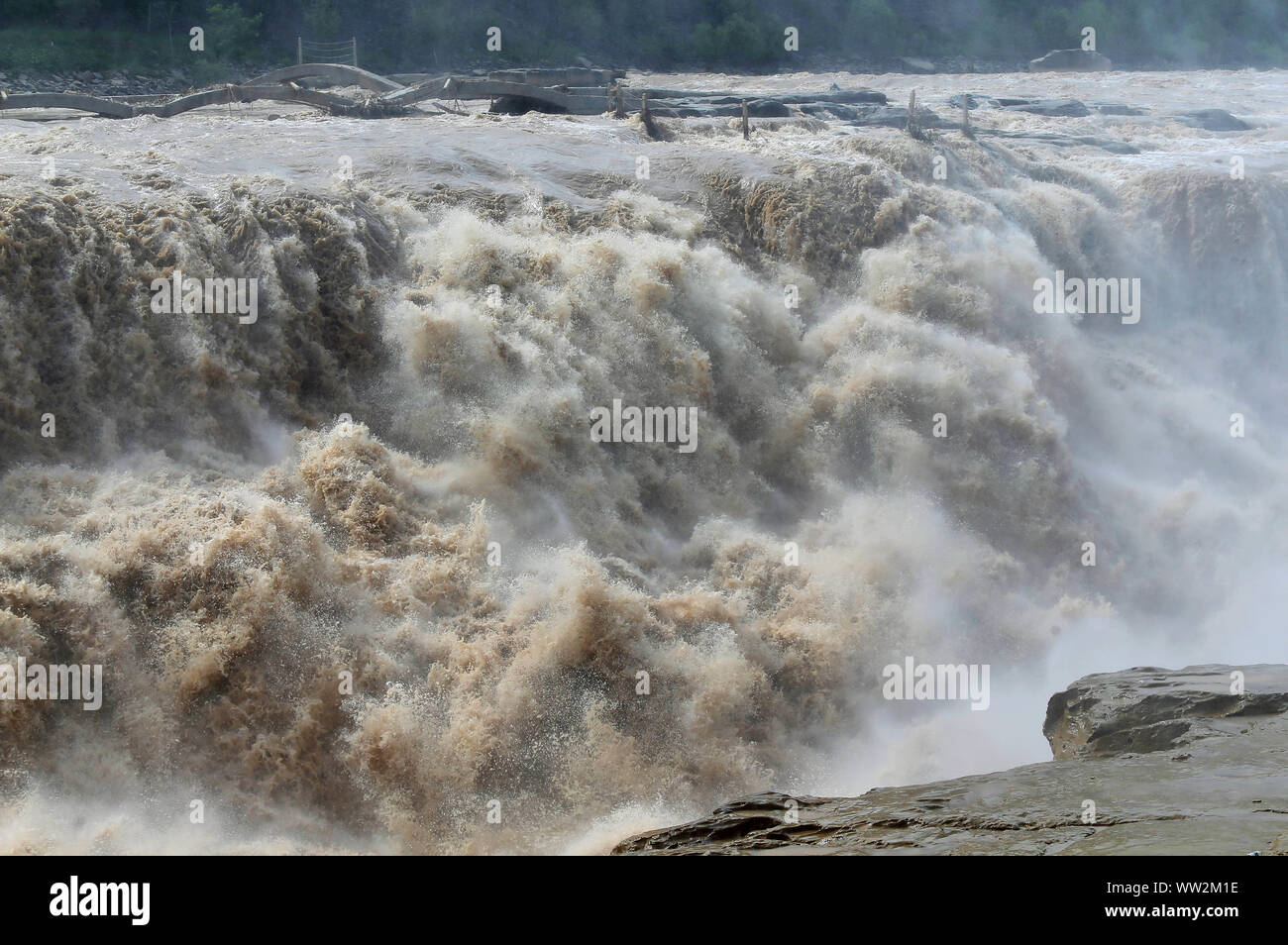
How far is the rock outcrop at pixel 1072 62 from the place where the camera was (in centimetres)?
2900

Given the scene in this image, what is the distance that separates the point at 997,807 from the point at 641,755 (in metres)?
2.80

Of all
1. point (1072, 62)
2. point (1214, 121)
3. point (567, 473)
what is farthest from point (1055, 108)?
point (567, 473)

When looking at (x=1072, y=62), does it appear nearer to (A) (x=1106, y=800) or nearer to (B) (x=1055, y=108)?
(B) (x=1055, y=108)

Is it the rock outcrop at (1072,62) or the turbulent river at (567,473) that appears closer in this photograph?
the turbulent river at (567,473)

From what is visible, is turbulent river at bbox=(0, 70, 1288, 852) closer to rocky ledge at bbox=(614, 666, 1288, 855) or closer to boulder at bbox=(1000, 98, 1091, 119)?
rocky ledge at bbox=(614, 666, 1288, 855)

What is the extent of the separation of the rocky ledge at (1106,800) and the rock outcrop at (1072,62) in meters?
26.1

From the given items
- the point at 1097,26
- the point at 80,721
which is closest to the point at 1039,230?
the point at 80,721

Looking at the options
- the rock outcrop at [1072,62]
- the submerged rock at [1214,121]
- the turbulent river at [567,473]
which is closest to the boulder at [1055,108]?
the submerged rock at [1214,121]

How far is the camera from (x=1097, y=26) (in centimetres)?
3453

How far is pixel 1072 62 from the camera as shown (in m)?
29.4

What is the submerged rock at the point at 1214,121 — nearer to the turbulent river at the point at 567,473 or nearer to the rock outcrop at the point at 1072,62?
the turbulent river at the point at 567,473

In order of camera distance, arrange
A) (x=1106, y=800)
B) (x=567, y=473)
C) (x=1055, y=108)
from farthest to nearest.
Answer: (x=1055, y=108) → (x=567, y=473) → (x=1106, y=800)

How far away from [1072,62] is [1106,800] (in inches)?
1130

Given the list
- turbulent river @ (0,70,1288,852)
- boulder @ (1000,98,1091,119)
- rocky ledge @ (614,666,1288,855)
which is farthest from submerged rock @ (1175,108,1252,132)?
rocky ledge @ (614,666,1288,855)
